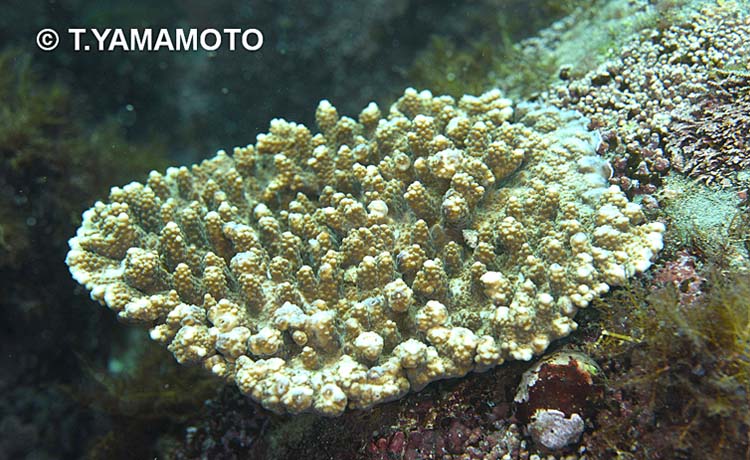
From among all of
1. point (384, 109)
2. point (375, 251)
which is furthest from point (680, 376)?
point (384, 109)

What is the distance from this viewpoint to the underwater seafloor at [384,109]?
2283 mm

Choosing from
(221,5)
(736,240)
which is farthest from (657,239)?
(221,5)

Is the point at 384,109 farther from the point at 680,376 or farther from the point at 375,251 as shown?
the point at 680,376

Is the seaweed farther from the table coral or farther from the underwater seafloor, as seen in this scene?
the table coral

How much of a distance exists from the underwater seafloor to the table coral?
0.95 ft

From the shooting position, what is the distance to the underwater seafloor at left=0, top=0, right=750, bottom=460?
228 cm

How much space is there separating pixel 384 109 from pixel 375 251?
169 inches

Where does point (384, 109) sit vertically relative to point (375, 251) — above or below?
above

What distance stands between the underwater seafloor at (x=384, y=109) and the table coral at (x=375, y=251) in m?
0.29

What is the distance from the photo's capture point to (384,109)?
6812 millimetres

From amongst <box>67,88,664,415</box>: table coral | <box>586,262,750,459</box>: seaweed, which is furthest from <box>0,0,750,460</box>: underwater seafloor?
<box>67,88,664,415</box>: table coral

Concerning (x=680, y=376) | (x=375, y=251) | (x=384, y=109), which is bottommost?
(x=680, y=376)

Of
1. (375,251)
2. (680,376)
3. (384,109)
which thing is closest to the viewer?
(680,376)

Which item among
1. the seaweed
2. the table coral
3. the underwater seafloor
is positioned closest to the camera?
the seaweed
